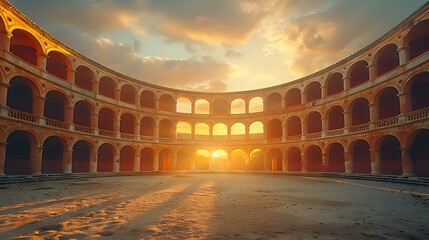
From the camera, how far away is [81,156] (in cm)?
2802

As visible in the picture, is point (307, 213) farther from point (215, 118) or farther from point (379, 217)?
point (215, 118)

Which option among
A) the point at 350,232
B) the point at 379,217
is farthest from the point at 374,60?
the point at 350,232

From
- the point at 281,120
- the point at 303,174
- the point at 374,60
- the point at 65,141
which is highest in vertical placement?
the point at 374,60

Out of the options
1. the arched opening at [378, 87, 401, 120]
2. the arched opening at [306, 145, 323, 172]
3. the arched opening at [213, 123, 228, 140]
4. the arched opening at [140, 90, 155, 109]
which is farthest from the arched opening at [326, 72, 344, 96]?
the arched opening at [140, 90, 155, 109]

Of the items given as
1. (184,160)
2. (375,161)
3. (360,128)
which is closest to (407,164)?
(375,161)

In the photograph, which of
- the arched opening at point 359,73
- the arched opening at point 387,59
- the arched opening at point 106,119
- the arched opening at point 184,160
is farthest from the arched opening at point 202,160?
the arched opening at point 387,59

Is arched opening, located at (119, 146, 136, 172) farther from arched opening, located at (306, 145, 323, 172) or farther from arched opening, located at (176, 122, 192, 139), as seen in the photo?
arched opening, located at (306, 145, 323, 172)

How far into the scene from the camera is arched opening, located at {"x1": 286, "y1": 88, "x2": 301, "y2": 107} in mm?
34500

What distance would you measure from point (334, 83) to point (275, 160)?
1305 cm

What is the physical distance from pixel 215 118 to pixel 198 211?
1202 inches

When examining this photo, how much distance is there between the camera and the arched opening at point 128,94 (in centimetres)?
3384

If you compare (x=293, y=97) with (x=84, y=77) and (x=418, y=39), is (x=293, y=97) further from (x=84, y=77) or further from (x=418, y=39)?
(x=84, y=77)

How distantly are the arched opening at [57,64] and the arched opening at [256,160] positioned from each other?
88.8ft

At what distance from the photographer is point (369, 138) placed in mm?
22141
